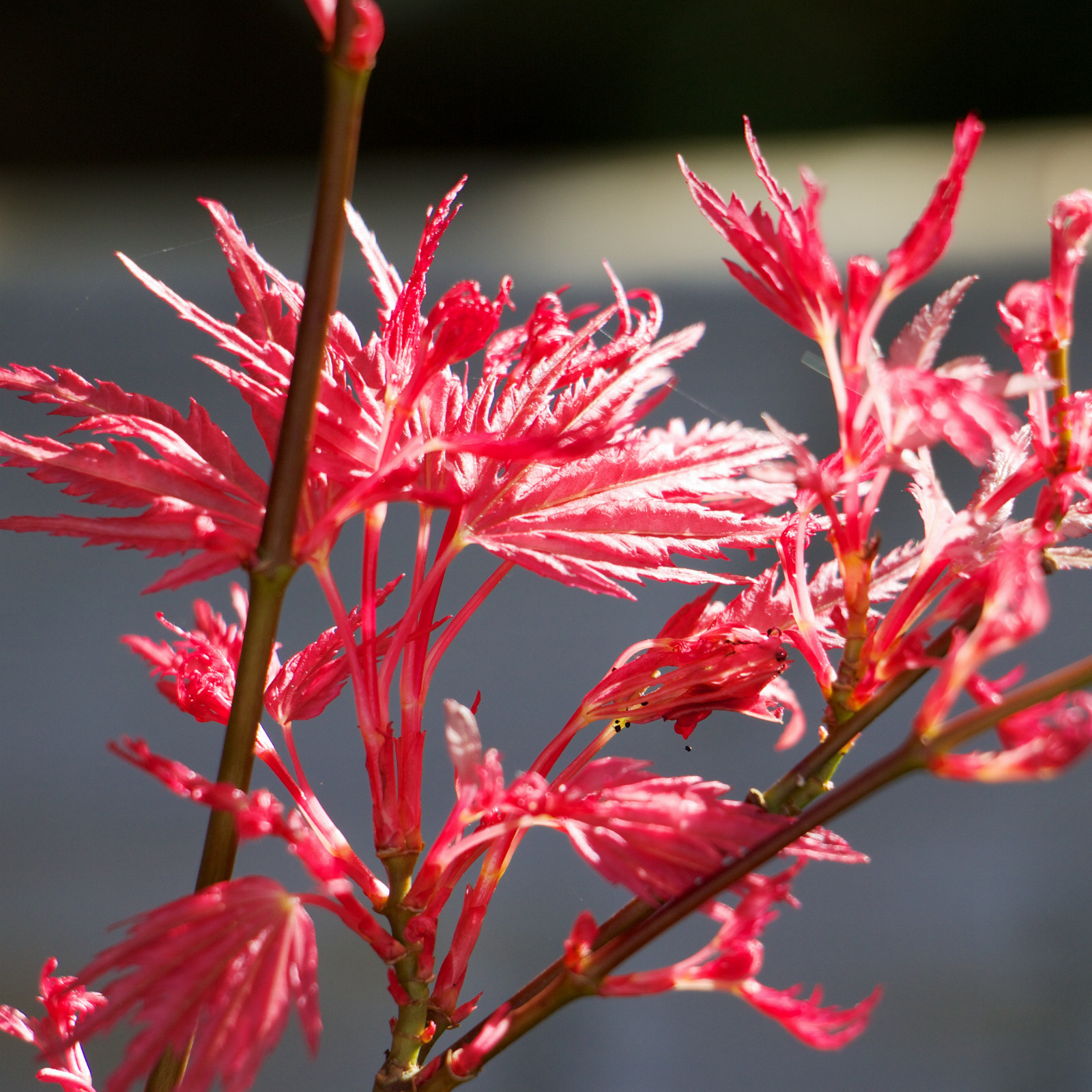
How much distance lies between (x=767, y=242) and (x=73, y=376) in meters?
0.13

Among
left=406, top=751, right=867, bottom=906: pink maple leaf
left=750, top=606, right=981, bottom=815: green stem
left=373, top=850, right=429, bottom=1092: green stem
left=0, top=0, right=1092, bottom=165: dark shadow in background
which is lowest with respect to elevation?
left=373, top=850, right=429, bottom=1092: green stem

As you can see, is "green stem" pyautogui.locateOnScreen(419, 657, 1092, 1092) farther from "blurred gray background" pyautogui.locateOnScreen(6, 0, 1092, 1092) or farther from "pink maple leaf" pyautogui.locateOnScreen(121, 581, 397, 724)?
"blurred gray background" pyautogui.locateOnScreen(6, 0, 1092, 1092)

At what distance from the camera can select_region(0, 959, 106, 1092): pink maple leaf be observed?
0.20m

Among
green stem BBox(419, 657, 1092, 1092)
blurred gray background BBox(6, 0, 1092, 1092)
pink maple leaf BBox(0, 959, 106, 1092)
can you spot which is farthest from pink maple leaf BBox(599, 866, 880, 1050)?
blurred gray background BBox(6, 0, 1092, 1092)

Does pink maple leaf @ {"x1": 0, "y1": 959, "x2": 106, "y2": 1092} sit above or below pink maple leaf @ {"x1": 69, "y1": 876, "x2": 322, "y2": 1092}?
below

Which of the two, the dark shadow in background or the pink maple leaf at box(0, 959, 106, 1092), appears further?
the dark shadow in background

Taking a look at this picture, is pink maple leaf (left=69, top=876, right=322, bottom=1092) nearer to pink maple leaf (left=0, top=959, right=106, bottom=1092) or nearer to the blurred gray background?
pink maple leaf (left=0, top=959, right=106, bottom=1092)

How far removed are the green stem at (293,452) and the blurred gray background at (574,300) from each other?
0.70 m

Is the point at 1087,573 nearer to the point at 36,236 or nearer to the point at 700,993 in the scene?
the point at 700,993

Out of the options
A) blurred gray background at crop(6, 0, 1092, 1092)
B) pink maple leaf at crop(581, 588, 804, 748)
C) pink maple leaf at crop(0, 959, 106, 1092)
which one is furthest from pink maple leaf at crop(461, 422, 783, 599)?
blurred gray background at crop(6, 0, 1092, 1092)

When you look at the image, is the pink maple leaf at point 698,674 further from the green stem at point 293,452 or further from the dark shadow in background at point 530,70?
the dark shadow in background at point 530,70

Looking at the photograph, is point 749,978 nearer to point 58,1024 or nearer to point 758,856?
point 758,856

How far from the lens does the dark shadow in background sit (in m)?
0.87

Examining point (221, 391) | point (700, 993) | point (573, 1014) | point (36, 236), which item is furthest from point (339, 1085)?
point (36, 236)
